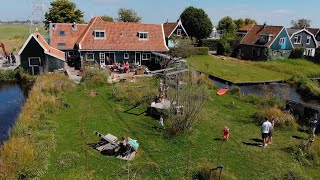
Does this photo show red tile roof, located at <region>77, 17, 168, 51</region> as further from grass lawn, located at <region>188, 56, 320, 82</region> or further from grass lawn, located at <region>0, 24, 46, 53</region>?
grass lawn, located at <region>0, 24, 46, 53</region>

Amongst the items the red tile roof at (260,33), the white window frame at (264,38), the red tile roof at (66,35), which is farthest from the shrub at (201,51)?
the red tile roof at (66,35)

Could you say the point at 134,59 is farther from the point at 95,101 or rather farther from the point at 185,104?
the point at 185,104

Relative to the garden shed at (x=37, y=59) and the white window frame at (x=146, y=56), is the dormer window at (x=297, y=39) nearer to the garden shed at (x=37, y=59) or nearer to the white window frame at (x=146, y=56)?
the white window frame at (x=146, y=56)

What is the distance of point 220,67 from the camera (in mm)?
43188

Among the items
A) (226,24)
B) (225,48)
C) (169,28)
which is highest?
(226,24)

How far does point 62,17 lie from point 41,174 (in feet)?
194

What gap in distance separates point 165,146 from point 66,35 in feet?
99.7

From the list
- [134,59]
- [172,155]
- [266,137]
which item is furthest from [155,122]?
[134,59]

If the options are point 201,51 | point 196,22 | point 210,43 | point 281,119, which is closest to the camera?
point 281,119

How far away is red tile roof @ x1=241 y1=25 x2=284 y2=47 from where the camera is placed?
165 feet

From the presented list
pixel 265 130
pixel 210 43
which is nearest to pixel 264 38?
pixel 210 43

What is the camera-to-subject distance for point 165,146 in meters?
16.0

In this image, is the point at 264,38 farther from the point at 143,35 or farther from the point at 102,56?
the point at 102,56

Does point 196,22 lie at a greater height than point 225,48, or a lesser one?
greater
